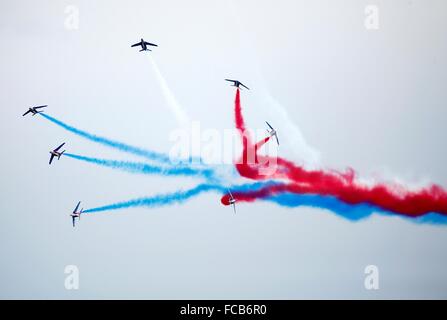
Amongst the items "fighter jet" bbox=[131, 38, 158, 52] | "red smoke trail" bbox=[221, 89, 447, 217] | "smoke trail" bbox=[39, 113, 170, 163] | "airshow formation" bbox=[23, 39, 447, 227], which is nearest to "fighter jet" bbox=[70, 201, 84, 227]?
"airshow formation" bbox=[23, 39, 447, 227]

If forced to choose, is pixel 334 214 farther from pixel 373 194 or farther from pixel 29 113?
pixel 29 113

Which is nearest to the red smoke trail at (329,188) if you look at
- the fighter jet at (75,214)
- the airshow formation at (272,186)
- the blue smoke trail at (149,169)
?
the airshow formation at (272,186)

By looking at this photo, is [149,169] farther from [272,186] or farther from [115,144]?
[272,186]

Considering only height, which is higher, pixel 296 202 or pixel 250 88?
pixel 250 88

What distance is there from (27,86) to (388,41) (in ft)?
21.8

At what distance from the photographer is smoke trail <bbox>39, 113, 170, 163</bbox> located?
10.7 meters

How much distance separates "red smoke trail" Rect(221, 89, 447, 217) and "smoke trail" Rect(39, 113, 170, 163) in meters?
1.41

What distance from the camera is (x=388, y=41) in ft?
35.4

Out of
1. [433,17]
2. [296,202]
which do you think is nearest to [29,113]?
[296,202]

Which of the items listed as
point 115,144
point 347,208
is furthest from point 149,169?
point 347,208

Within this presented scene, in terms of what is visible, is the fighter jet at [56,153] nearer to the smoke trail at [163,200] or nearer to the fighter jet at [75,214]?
the fighter jet at [75,214]

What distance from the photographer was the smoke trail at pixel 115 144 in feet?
35.1

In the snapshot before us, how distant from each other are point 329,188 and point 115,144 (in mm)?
3984

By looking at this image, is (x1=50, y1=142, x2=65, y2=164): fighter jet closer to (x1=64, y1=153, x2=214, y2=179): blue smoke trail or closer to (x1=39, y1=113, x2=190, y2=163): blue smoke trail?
(x1=64, y1=153, x2=214, y2=179): blue smoke trail
